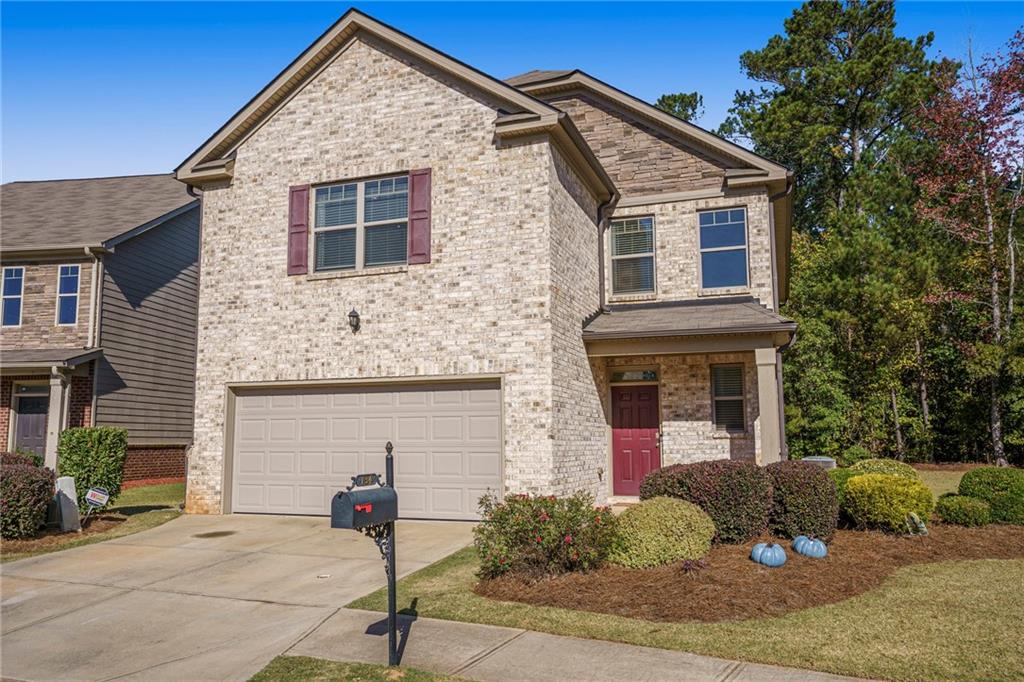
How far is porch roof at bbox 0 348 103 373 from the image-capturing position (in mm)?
18094

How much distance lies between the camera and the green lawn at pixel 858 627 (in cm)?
583

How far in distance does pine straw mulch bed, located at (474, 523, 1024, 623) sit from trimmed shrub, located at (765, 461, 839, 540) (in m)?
0.32

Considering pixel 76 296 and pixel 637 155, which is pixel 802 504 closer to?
pixel 637 155

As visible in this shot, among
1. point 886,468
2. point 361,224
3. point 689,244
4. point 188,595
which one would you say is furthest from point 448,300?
point 886,468

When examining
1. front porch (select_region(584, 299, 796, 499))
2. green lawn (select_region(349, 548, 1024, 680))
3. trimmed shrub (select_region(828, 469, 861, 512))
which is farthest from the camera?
front porch (select_region(584, 299, 796, 499))

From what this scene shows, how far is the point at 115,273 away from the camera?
20391 mm

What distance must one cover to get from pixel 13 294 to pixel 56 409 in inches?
161

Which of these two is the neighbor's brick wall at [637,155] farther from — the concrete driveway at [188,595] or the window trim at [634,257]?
the concrete driveway at [188,595]

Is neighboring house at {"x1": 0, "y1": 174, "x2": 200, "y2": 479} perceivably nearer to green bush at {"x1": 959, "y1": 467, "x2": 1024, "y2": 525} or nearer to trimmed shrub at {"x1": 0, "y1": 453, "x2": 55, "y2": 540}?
trimmed shrub at {"x1": 0, "y1": 453, "x2": 55, "y2": 540}

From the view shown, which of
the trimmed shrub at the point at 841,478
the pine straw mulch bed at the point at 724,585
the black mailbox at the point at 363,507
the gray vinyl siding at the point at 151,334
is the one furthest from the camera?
the gray vinyl siding at the point at 151,334

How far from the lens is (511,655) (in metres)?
6.11

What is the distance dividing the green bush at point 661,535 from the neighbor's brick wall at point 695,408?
519 cm

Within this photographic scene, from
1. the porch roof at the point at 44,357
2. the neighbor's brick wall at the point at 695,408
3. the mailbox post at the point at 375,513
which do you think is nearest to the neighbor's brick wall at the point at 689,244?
the neighbor's brick wall at the point at 695,408

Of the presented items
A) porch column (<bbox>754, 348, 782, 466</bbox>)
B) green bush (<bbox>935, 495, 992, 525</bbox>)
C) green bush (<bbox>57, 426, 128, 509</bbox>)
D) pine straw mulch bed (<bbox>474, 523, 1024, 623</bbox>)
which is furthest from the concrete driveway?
green bush (<bbox>935, 495, 992, 525</bbox>)
